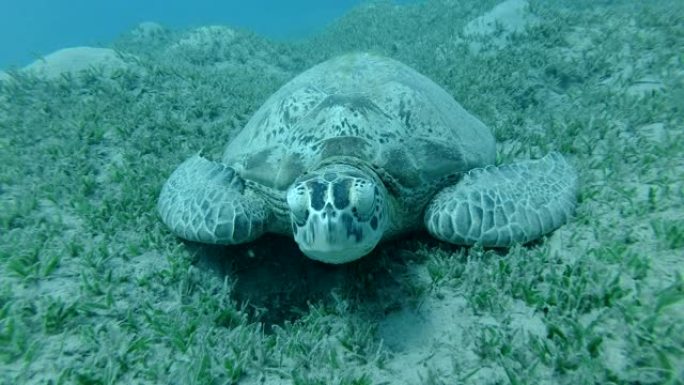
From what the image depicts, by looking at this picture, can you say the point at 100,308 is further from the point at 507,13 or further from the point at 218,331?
the point at 507,13

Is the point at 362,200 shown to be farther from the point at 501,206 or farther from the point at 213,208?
the point at 213,208

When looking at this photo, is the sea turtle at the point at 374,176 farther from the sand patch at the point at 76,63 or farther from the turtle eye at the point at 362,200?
the sand patch at the point at 76,63

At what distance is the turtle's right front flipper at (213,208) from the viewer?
9.59 feet

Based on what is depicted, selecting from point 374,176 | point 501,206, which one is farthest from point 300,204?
point 501,206

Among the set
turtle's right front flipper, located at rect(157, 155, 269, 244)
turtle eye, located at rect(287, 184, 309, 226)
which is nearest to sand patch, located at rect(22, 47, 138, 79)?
turtle's right front flipper, located at rect(157, 155, 269, 244)

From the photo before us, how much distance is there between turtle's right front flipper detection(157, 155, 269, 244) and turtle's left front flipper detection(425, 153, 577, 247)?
1275 mm

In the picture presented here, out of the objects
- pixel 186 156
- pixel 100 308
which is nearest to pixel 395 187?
pixel 100 308

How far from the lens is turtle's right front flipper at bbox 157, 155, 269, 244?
2922 mm

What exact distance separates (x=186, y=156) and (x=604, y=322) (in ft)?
13.1

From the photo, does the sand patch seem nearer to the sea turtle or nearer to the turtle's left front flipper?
the sea turtle

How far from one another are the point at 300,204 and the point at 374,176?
692 millimetres

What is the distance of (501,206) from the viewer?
113 inches

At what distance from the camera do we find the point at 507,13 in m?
7.81

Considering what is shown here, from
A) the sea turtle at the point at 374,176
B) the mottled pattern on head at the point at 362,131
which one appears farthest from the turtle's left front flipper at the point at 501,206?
the mottled pattern on head at the point at 362,131
